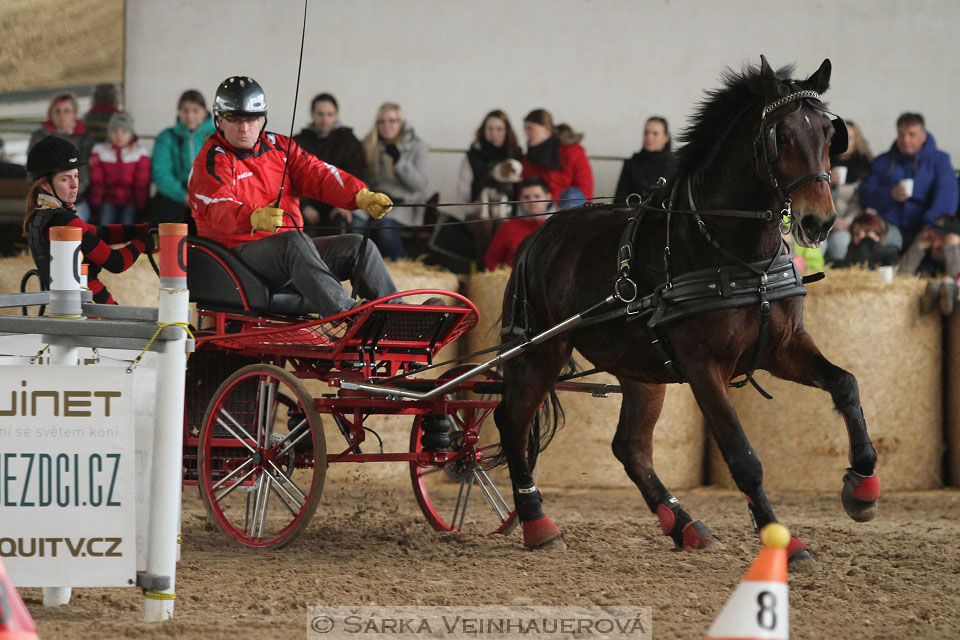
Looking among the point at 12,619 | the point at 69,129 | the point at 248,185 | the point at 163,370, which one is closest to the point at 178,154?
the point at 69,129

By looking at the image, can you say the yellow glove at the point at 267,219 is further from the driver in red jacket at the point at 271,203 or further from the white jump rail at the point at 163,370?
the white jump rail at the point at 163,370

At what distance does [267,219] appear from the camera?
16.9ft

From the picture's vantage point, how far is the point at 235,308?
17.1ft

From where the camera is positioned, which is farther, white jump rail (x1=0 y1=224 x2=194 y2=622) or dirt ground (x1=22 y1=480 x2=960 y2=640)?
dirt ground (x1=22 y1=480 x2=960 y2=640)

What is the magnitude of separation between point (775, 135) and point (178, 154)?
207 inches

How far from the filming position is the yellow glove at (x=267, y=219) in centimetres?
516

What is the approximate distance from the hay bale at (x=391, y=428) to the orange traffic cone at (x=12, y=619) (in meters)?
4.59

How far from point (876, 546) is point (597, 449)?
2.35 m

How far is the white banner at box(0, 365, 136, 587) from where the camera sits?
3381mm

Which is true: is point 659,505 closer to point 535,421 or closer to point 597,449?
point 535,421

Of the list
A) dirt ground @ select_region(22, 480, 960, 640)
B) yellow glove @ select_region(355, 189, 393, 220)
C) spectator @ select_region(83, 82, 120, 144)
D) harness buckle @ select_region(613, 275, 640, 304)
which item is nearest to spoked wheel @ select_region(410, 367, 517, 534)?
dirt ground @ select_region(22, 480, 960, 640)

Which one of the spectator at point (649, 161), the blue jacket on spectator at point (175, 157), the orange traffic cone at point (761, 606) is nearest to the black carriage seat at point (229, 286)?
the orange traffic cone at point (761, 606)

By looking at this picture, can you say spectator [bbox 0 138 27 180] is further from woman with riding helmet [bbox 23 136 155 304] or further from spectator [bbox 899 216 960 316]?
spectator [bbox 899 216 960 316]

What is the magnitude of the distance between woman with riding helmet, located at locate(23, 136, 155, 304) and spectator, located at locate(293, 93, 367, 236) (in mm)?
2939
